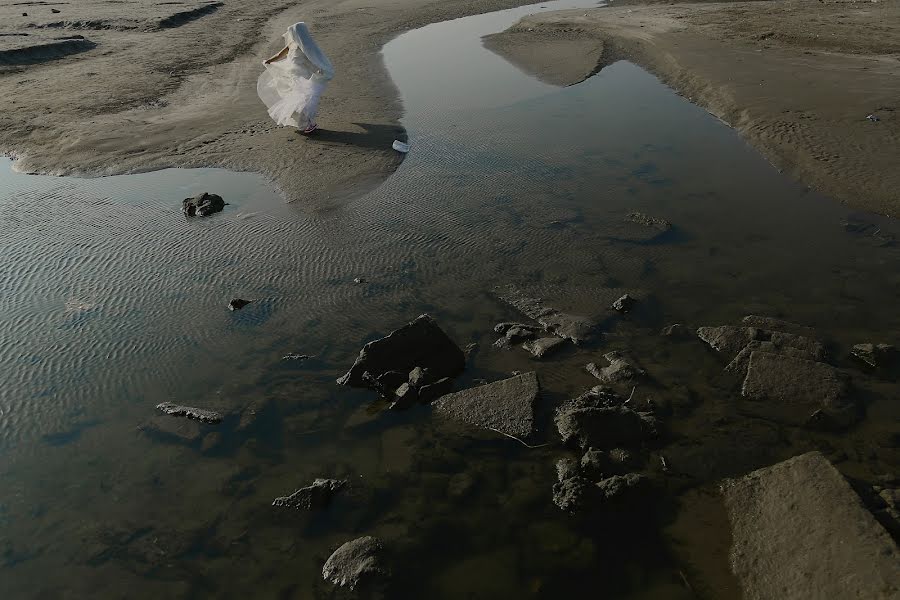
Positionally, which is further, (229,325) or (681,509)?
(229,325)

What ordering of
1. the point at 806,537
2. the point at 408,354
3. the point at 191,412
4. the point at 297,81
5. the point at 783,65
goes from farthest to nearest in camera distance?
the point at 783,65 < the point at 297,81 < the point at 408,354 < the point at 191,412 < the point at 806,537

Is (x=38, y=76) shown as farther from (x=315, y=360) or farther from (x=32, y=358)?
(x=315, y=360)

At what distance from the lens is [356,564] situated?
4039 millimetres

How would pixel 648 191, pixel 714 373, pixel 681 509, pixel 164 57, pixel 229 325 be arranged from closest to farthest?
pixel 681 509 < pixel 714 373 < pixel 229 325 < pixel 648 191 < pixel 164 57

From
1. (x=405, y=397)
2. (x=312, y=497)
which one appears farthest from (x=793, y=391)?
(x=312, y=497)

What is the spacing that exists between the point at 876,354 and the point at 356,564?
4623mm

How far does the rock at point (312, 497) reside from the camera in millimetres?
4484

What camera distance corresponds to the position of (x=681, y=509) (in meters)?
4.35

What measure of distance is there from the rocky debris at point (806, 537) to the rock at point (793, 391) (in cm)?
84

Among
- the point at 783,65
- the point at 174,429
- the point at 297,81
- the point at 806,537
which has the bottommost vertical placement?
the point at 174,429

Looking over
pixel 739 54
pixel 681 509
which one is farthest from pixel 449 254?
pixel 739 54

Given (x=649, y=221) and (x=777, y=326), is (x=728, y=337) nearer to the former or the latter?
(x=777, y=326)

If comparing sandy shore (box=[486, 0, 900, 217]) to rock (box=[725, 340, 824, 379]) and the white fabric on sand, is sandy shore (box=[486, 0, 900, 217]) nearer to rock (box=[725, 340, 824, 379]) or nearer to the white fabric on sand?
rock (box=[725, 340, 824, 379])

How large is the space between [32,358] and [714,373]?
6290 mm
